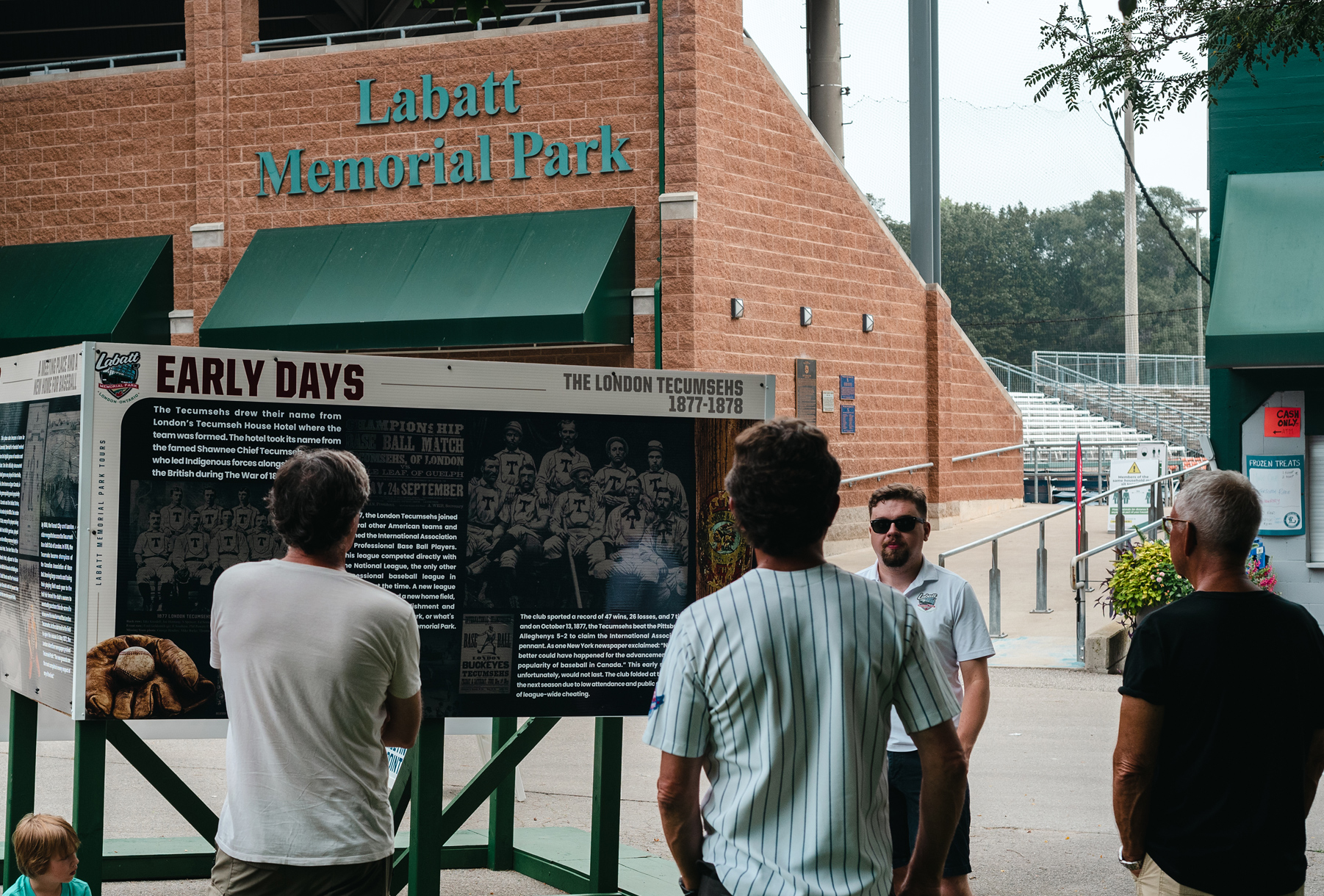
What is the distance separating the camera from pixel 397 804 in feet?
18.2

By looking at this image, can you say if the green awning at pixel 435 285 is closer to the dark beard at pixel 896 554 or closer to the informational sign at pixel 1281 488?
the informational sign at pixel 1281 488

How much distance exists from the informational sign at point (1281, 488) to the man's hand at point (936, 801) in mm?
10073

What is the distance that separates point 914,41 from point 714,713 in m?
21.4

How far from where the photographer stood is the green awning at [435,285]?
16047 mm

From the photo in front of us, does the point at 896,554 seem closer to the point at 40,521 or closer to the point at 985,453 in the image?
the point at 40,521

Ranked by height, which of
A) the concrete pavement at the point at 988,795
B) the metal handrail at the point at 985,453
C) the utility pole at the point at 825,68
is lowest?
the concrete pavement at the point at 988,795

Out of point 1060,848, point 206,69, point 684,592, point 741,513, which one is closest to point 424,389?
point 684,592

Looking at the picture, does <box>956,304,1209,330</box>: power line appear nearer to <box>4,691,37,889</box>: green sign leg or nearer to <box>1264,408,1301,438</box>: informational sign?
<box>1264,408,1301,438</box>: informational sign

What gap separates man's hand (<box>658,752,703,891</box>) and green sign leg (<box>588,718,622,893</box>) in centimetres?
249

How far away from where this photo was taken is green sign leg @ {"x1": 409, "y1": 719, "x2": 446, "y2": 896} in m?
4.77

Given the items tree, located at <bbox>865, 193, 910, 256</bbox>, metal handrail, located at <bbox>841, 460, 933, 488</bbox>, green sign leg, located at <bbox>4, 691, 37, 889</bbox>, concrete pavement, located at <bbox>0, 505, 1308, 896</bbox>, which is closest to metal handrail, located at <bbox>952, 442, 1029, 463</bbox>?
metal handrail, located at <bbox>841, 460, 933, 488</bbox>

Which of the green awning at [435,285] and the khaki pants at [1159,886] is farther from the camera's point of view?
the green awning at [435,285]

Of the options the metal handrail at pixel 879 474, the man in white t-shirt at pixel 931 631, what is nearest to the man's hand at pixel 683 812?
the man in white t-shirt at pixel 931 631

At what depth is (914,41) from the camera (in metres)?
22.3
